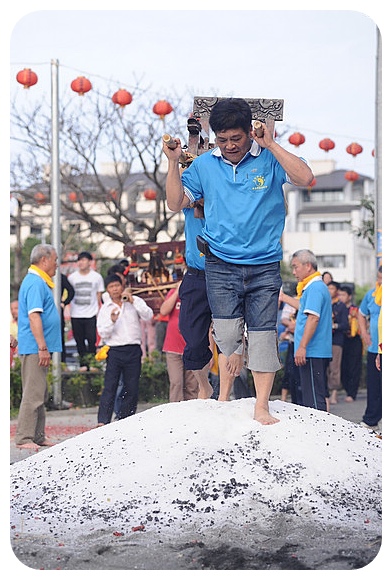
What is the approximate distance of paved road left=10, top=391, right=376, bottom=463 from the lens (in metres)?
7.24

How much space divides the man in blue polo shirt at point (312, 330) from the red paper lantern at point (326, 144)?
12.3ft

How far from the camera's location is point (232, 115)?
4277 mm

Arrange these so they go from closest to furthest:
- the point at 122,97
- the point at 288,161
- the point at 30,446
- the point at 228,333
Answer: the point at 288,161, the point at 228,333, the point at 30,446, the point at 122,97

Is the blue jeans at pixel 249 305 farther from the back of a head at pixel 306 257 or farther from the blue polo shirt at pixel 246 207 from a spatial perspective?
the back of a head at pixel 306 257

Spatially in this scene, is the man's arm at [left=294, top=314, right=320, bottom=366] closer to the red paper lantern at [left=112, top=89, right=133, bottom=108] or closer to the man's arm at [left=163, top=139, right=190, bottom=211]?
the man's arm at [left=163, top=139, right=190, bottom=211]

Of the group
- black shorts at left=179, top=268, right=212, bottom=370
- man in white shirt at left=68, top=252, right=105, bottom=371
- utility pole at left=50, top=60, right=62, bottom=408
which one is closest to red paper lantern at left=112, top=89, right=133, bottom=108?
man in white shirt at left=68, top=252, right=105, bottom=371

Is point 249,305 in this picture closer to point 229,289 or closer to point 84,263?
point 229,289

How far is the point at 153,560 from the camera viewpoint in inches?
142

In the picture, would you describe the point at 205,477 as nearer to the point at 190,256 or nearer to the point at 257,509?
the point at 257,509

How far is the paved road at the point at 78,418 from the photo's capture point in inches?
285

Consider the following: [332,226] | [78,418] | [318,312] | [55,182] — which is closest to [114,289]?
[55,182]

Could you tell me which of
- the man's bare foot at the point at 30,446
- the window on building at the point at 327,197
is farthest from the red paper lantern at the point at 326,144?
the window on building at the point at 327,197

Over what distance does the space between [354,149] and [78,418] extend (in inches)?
198
